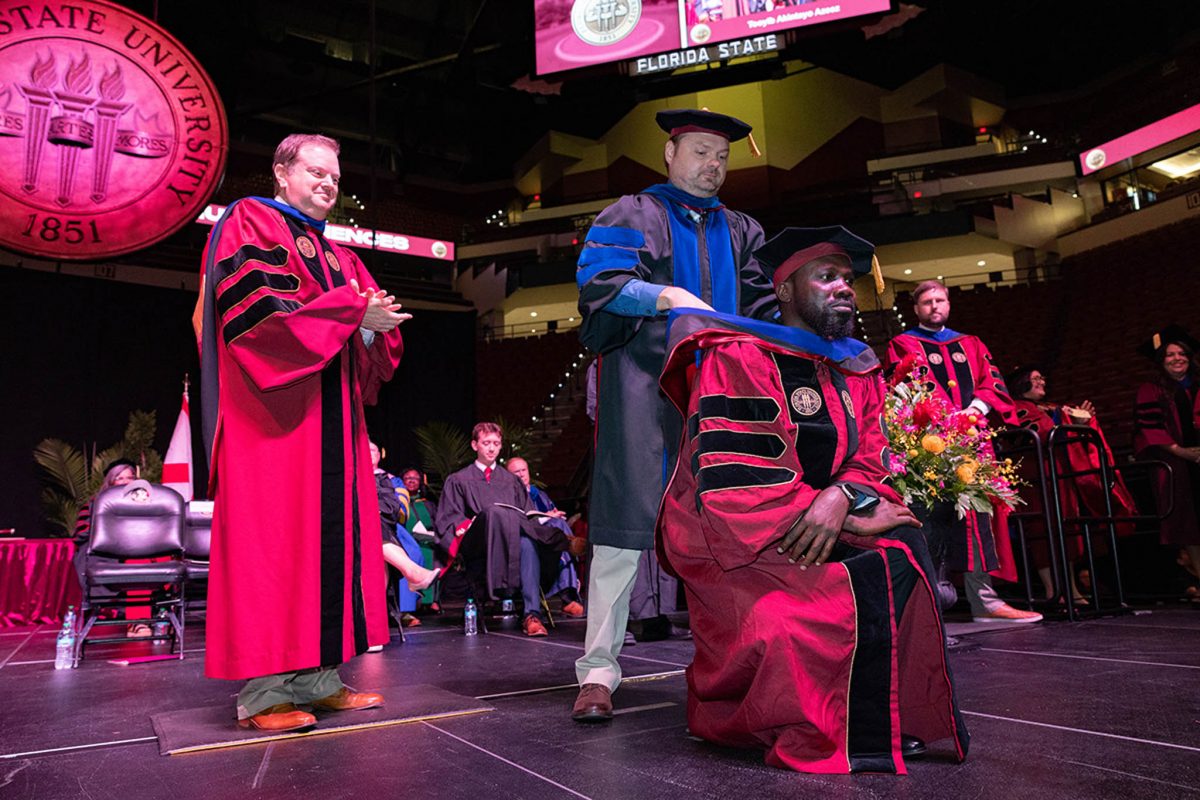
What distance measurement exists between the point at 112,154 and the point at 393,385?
12011mm

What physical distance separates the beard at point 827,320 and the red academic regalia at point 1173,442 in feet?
17.6

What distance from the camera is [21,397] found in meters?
13.1

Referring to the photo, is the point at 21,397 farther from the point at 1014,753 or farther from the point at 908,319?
the point at 908,319

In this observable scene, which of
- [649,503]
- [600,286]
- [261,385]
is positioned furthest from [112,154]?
[649,503]

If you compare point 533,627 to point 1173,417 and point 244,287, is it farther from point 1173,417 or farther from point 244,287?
point 1173,417

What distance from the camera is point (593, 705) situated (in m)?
2.43

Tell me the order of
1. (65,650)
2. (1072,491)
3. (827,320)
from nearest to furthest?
(827,320) < (65,650) < (1072,491)

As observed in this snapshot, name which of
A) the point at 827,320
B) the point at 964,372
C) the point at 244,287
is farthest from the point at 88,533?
the point at 964,372

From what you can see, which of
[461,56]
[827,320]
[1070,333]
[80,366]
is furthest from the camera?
[1070,333]

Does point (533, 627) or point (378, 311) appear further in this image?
point (533, 627)

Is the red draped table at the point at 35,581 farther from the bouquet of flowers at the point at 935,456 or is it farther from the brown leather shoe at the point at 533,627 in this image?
the bouquet of flowers at the point at 935,456

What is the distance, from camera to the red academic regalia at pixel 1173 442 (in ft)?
20.3

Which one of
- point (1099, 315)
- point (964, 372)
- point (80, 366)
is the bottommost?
point (964, 372)

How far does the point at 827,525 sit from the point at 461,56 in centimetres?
1570
